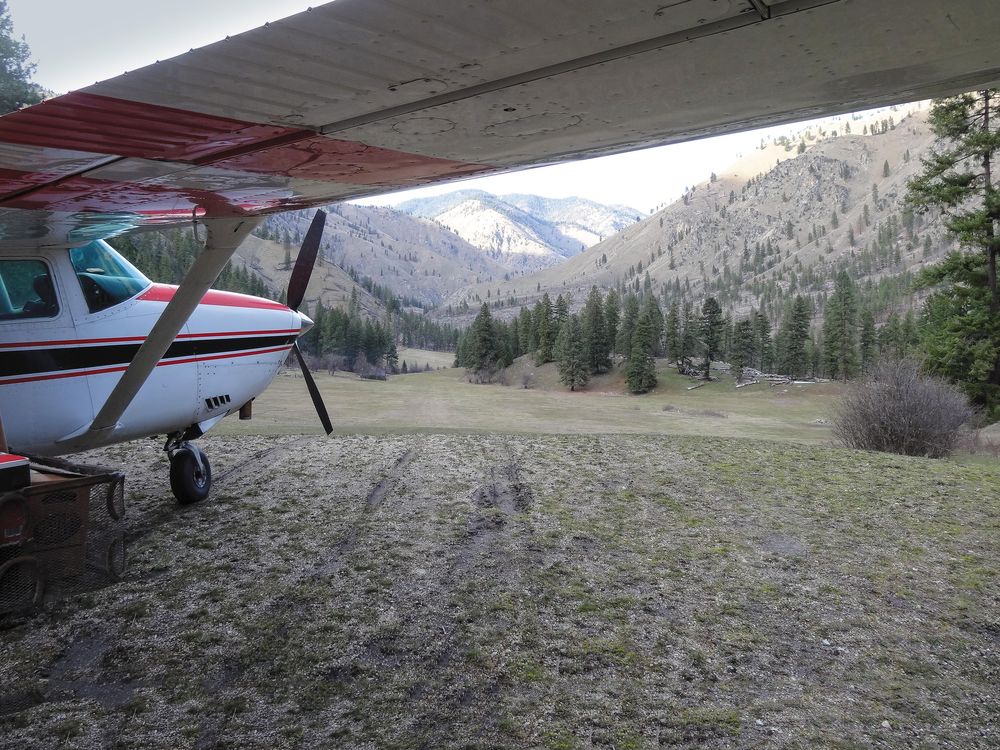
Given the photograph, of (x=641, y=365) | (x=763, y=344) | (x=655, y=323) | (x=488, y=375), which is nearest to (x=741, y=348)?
(x=655, y=323)

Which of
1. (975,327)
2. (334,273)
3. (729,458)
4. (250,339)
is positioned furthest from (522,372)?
(334,273)

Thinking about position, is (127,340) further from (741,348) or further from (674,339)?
(741,348)

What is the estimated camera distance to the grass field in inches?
122

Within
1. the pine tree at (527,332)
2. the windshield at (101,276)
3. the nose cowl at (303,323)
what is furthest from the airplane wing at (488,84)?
the pine tree at (527,332)

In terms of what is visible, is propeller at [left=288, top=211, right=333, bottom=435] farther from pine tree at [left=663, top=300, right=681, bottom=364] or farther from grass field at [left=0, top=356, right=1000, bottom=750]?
pine tree at [left=663, top=300, right=681, bottom=364]

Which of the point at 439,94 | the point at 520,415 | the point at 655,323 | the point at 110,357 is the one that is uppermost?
the point at 655,323

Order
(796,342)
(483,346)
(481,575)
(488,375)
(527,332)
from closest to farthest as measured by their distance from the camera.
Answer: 1. (481,575)
2. (488,375)
3. (483,346)
4. (796,342)
5. (527,332)

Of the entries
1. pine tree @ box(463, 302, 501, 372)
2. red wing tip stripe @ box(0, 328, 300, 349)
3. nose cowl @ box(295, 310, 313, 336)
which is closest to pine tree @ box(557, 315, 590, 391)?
pine tree @ box(463, 302, 501, 372)

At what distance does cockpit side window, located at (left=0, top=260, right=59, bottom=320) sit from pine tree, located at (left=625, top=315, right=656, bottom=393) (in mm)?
32587

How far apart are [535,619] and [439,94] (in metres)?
3.58

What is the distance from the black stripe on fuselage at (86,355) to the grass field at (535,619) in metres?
1.92

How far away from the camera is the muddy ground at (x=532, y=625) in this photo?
10.1ft

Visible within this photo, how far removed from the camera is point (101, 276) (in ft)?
20.6

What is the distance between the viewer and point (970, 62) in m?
2.10
